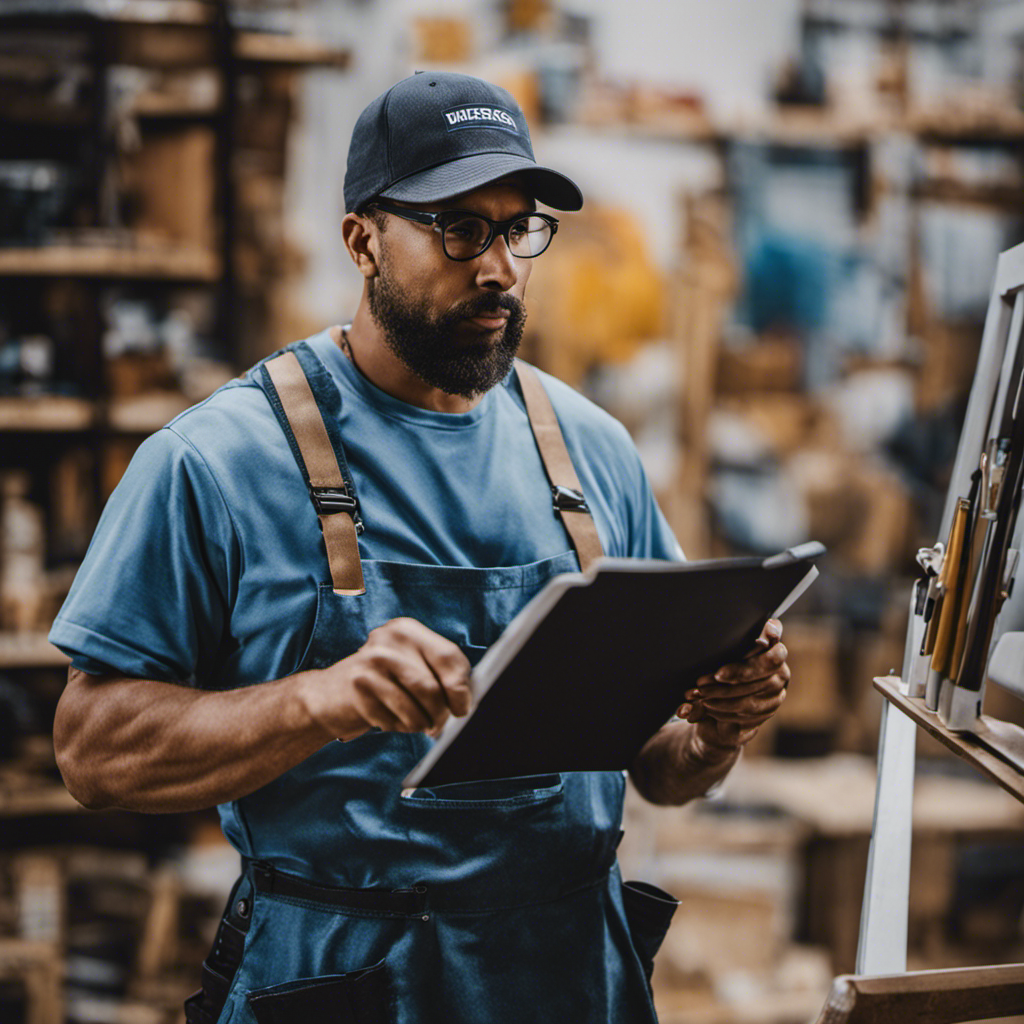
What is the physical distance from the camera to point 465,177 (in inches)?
50.2

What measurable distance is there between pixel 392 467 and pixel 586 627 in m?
0.41

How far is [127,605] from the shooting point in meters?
1.15

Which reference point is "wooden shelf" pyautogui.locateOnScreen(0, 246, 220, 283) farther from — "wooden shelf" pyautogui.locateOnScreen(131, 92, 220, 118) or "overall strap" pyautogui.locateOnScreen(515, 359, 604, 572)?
"overall strap" pyautogui.locateOnScreen(515, 359, 604, 572)

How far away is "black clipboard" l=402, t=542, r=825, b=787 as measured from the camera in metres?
0.96

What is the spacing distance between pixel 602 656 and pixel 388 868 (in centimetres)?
38

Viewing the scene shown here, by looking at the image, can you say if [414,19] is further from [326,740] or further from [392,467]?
[326,740]

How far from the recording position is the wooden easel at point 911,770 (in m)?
0.94

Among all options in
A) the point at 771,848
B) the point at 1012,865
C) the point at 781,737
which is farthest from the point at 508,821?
the point at 1012,865

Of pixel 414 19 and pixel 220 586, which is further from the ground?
pixel 414 19

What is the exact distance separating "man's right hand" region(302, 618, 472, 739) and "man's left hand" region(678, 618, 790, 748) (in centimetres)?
36

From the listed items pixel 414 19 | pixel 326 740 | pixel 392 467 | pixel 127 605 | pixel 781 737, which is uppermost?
pixel 414 19

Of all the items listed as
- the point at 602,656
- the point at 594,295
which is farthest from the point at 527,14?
the point at 602,656

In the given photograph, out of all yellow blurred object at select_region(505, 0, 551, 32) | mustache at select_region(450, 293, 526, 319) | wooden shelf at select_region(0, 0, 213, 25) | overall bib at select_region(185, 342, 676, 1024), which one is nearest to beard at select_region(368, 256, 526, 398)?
mustache at select_region(450, 293, 526, 319)

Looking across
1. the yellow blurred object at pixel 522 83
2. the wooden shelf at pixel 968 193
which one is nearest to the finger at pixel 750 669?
the yellow blurred object at pixel 522 83
